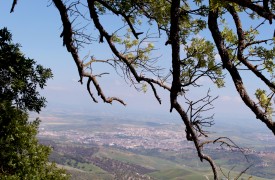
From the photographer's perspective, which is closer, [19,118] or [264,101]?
[264,101]

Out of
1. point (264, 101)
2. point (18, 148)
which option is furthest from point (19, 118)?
point (264, 101)

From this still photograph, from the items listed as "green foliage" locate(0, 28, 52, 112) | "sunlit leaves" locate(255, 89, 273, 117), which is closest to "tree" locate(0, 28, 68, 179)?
"green foliage" locate(0, 28, 52, 112)

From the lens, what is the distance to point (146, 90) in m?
11.4

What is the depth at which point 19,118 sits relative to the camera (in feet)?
51.8

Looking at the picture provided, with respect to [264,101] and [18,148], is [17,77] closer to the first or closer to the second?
[18,148]

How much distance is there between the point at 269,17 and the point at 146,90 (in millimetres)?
7964

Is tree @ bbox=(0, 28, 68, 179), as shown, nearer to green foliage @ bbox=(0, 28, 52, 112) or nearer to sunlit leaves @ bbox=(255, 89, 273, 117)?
green foliage @ bbox=(0, 28, 52, 112)

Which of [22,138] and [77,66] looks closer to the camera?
[77,66]

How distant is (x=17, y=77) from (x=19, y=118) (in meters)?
2.02

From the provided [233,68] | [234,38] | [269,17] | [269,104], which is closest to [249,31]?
[234,38]

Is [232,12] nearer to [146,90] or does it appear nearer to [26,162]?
[146,90]

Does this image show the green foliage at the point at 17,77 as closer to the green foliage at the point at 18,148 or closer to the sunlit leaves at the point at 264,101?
the green foliage at the point at 18,148

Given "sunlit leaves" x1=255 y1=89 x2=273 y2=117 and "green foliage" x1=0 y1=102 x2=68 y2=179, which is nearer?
"sunlit leaves" x1=255 y1=89 x2=273 y2=117

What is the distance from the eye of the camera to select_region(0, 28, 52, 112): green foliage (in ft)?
52.3
